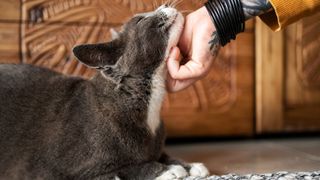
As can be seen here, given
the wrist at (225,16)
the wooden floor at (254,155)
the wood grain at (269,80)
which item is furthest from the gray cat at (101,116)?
the wood grain at (269,80)

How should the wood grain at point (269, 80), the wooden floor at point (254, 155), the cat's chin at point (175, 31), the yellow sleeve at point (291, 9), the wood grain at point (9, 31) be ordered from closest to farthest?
the yellow sleeve at point (291, 9) → the cat's chin at point (175, 31) → the wooden floor at point (254, 155) → the wood grain at point (9, 31) → the wood grain at point (269, 80)

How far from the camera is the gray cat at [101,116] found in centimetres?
118

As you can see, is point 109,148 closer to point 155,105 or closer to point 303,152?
point 155,105

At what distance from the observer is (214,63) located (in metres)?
1.94

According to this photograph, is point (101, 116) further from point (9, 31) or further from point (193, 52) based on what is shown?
point (9, 31)

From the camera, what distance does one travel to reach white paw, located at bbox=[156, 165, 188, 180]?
120 cm

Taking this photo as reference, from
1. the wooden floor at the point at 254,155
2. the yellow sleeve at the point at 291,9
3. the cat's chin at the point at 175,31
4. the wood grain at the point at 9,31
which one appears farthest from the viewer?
the wood grain at the point at 9,31

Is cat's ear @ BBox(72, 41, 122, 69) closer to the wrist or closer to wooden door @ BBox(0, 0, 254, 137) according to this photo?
the wrist

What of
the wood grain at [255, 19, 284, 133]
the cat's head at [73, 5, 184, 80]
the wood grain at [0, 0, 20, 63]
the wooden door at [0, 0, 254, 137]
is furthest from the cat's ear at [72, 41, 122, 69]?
the wood grain at [255, 19, 284, 133]

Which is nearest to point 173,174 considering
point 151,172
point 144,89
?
point 151,172

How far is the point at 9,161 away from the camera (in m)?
1.22

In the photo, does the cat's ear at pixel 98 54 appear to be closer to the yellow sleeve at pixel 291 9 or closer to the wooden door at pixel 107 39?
the yellow sleeve at pixel 291 9

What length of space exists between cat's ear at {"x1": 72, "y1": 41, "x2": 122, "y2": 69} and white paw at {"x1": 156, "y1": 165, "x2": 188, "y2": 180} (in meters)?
0.33

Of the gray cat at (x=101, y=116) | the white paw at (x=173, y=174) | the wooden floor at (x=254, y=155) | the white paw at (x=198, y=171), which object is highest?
the gray cat at (x=101, y=116)
